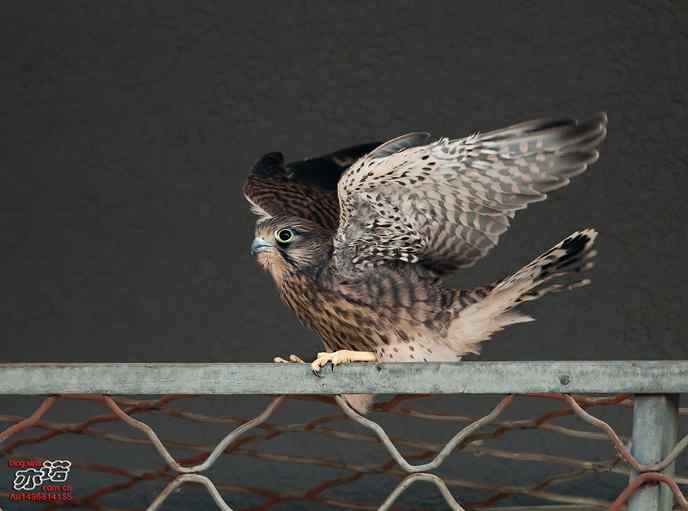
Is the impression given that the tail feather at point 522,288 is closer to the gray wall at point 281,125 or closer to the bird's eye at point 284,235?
the bird's eye at point 284,235

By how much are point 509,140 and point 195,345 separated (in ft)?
5.09

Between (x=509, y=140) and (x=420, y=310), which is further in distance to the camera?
(x=420, y=310)

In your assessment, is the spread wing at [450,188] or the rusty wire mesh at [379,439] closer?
the rusty wire mesh at [379,439]

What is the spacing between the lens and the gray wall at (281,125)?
2965 millimetres

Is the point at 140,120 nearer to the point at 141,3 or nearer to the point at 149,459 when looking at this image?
the point at 141,3

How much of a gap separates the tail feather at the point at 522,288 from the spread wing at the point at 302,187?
345 mm

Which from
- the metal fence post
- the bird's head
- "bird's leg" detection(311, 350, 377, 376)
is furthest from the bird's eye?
the metal fence post

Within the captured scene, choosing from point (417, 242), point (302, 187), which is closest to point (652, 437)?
point (417, 242)

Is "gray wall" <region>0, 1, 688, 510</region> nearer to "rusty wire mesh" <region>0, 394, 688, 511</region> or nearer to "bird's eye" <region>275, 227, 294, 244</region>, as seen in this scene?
"rusty wire mesh" <region>0, 394, 688, 511</region>

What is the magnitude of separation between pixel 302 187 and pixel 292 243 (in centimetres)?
21

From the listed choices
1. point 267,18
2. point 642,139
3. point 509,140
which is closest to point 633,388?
point 509,140

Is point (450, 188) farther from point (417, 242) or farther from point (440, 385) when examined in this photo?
point (440, 385)

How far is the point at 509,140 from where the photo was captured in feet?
6.03

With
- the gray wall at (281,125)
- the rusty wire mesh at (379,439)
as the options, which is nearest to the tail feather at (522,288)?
the rusty wire mesh at (379,439)
